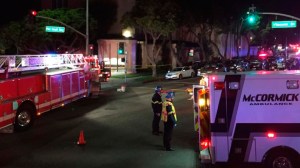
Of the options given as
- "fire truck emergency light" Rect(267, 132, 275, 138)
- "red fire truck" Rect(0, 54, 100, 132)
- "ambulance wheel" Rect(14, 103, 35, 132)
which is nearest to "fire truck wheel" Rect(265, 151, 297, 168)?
"fire truck emergency light" Rect(267, 132, 275, 138)

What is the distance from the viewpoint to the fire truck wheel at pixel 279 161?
9.08 meters

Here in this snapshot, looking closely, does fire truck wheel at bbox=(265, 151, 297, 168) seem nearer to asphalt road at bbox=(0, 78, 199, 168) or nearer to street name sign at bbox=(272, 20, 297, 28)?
asphalt road at bbox=(0, 78, 199, 168)

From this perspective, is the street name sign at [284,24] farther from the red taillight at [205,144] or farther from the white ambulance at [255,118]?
the white ambulance at [255,118]

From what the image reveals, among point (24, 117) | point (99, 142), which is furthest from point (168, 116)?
point (24, 117)

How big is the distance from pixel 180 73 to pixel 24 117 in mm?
30209

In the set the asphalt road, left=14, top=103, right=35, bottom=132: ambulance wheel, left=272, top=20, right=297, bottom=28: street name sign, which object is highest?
left=272, top=20, right=297, bottom=28: street name sign

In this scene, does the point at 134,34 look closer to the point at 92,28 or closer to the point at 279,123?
the point at 92,28

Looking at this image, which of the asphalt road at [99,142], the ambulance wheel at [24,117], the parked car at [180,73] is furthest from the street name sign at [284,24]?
the ambulance wheel at [24,117]

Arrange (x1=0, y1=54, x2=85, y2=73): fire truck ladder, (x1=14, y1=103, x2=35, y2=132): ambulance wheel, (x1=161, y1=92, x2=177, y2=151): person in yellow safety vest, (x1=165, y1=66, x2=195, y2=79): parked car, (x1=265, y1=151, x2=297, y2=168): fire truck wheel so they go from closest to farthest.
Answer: (x1=265, y1=151, x2=297, y2=168): fire truck wheel → (x1=161, y1=92, x2=177, y2=151): person in yellow safety vest → (x1=14, y1=103, x2=35, y2=132): ambulance wheel → (x1=0, y1=54, x2=85, y2=73): fire truck ladder → (x1=165, y1=66, x2=195, y2=79): parked car

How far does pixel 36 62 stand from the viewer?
1861 centimetres

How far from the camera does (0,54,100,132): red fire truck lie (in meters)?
15.1

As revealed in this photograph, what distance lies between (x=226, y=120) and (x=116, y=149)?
4.97 meters

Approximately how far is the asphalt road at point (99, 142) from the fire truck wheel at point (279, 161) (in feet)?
7.96

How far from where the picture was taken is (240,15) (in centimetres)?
6412
